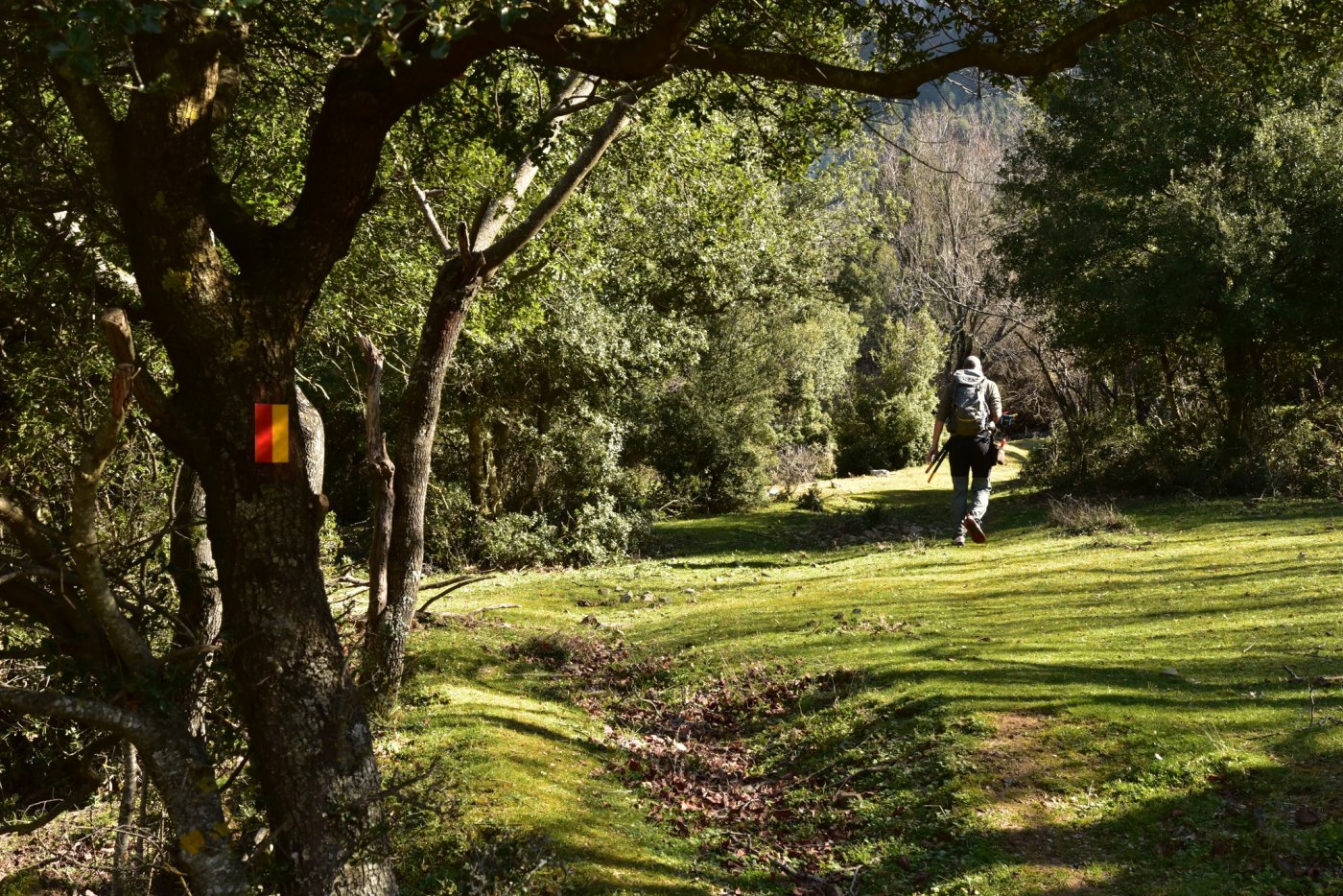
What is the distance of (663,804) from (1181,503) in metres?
15.8

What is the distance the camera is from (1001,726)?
7.48 meters

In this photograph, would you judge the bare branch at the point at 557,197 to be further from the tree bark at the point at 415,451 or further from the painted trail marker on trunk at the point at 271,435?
the painted trail marker on trunk at the point at 271,435

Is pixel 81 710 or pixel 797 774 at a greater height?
pixel 81 710

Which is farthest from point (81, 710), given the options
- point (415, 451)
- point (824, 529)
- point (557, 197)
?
point (824, 529)

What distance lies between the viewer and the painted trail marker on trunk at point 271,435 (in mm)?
4504

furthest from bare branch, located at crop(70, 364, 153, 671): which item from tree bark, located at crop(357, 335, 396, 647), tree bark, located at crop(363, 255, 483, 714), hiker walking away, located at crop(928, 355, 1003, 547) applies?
hiker walking away, located at crop(928, 355, 1003, 547)

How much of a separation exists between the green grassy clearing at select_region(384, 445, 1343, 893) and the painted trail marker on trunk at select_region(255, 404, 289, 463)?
104 inches

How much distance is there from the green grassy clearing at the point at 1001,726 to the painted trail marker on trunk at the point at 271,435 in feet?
8.70

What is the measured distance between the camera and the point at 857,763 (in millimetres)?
7746

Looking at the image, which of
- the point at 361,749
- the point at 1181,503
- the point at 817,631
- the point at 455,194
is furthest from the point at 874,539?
the point at 361,749

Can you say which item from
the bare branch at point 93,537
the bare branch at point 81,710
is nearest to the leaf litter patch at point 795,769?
the bare branch at point 81,710

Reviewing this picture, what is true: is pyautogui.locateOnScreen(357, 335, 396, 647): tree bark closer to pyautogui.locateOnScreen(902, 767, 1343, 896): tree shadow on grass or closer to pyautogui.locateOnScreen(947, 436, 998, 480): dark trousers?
pyautogui.locateOnScreen(902, 767, 1343, 896): tree shadow on grass

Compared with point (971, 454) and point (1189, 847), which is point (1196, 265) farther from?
point (1189, 847)

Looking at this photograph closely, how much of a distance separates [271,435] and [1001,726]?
5.47 m
